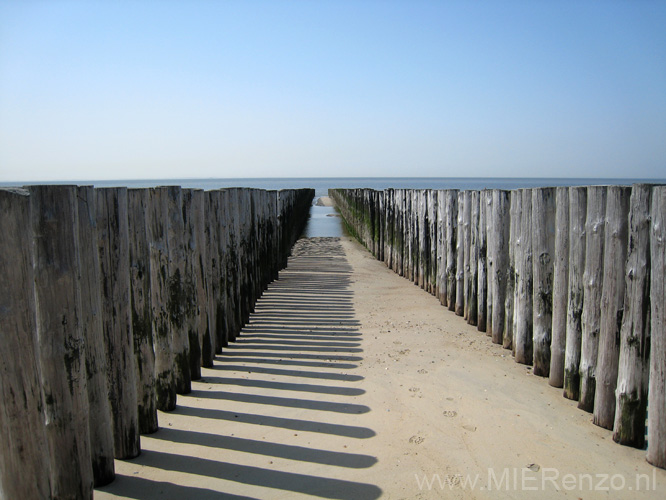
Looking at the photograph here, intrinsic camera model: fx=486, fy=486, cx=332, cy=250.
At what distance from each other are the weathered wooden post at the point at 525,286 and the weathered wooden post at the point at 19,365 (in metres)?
3.74

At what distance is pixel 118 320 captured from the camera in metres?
2.83

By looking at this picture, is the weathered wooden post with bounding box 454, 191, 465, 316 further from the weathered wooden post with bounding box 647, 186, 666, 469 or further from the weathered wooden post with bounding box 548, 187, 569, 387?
the weathered wooden post with bounding box 647, 186, 666, 469

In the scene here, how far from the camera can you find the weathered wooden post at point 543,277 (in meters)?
4.08

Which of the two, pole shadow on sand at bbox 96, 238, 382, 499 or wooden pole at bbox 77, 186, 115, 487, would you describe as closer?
wooden pole at bbox 77, 186, 115, 487

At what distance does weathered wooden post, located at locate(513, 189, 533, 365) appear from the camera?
4.31 m

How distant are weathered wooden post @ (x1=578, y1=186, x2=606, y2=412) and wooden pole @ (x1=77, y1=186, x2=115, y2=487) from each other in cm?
309

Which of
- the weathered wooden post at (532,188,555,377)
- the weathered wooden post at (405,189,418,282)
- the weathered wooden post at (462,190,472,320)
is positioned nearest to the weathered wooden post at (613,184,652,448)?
the weathered wooden post at (532,188,555,377)

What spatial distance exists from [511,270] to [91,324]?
371cm

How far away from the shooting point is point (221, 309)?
480cm

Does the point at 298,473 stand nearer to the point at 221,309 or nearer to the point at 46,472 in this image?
the point at 46,472

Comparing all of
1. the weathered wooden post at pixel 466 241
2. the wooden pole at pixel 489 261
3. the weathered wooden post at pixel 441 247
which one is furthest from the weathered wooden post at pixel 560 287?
the weathered wooden post at pixel 441 247

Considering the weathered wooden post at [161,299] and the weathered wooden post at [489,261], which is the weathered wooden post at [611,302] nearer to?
the weathered wooden post at [489,261]

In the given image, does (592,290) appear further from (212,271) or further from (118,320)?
(212,271)

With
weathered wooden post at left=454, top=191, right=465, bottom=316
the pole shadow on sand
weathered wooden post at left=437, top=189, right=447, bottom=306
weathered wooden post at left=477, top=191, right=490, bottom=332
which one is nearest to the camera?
the pole shadow on sand
